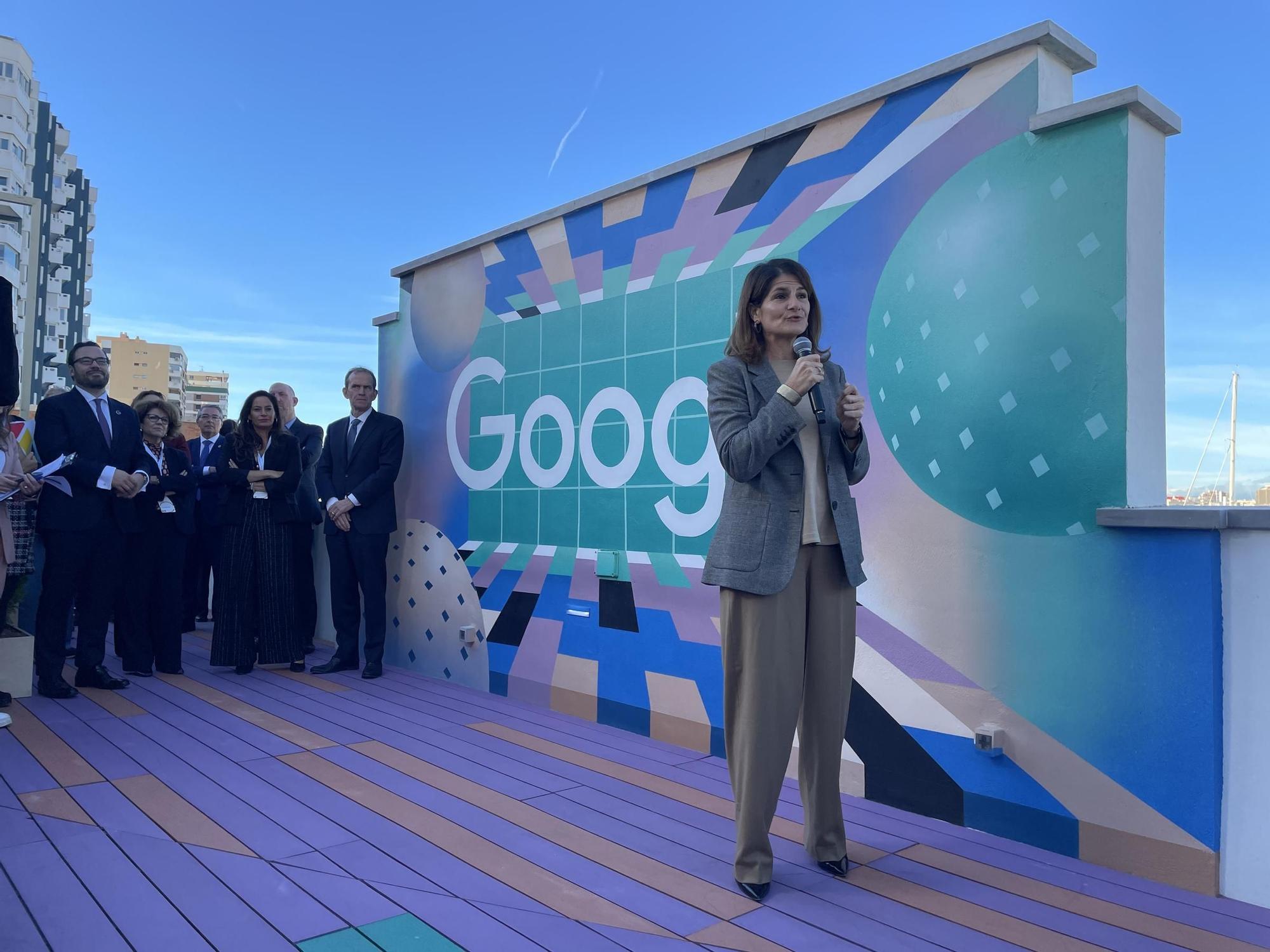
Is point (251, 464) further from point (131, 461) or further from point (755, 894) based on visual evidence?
point (755, 894)

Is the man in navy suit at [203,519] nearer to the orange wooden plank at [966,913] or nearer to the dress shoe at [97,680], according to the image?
the dress shoe at [97,680]

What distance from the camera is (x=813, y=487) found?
229 cm

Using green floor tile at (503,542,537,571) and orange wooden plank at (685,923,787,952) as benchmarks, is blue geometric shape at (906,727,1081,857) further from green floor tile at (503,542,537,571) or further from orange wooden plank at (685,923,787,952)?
green floor tile at (503,542,537,571)

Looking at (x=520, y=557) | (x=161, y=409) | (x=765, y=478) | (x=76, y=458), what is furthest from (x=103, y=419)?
(x=765, y=478)

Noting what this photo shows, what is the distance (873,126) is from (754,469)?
1.61m

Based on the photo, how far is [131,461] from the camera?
4.41m

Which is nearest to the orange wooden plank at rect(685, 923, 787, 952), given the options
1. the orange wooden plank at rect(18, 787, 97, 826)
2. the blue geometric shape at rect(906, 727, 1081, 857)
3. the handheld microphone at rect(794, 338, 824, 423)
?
the blue geometric shape at rect(906, 727, 1081, 857)

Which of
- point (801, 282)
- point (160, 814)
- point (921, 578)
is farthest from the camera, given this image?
point (921, 578)

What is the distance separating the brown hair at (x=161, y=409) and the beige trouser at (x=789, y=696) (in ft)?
13.7

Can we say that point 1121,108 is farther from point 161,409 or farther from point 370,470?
point 161,409

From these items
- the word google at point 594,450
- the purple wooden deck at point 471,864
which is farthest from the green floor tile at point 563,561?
the purple wooden deck at point 471,864

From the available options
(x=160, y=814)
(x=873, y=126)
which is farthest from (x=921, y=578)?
(x=160, y=814)

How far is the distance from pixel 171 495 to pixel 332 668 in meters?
1.33

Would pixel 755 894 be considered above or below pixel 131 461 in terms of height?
below
